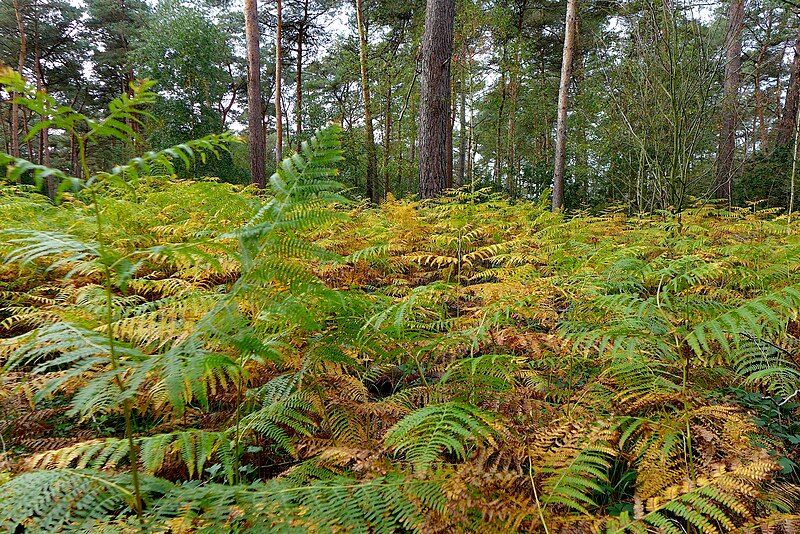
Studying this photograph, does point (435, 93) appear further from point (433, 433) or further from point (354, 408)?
point (433, 433)

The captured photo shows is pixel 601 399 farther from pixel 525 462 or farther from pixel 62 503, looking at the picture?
pixel 62 503

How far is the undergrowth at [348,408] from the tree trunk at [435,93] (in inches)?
180

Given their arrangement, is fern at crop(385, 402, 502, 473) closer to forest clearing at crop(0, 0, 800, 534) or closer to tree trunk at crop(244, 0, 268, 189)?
forest clearing at crop(0, 0, 800, 534)

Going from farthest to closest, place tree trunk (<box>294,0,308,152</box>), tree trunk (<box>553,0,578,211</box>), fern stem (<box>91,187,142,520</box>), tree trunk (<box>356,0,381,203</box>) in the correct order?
tree trunk (<box>294,0,308,152</box>)
tree trunk (<box>356,0,381,203</box>)
tree trunk (<box>553,0,578,211</box>)
fern stem (<box>91,187,142,520</box>)

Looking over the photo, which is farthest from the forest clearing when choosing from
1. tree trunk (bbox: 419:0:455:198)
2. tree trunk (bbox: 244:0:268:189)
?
tree trunk (bbox: 244:0:268:189)

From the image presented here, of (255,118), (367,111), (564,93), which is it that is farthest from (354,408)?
(367,111)

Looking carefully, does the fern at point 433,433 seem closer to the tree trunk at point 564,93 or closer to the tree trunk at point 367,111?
the tree trunk at point 564,93

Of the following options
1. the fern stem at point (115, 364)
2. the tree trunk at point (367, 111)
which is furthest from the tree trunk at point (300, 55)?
the fern stem at point (115, 364)

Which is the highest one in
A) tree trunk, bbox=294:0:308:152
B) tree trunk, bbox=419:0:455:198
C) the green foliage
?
tree trunk, bbox=294:0:308:152

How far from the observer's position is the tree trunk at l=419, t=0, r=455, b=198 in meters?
6.53

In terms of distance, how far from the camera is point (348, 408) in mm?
1718

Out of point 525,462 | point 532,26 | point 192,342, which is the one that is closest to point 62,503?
point 192,342

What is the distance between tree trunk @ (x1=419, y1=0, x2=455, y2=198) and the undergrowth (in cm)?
458

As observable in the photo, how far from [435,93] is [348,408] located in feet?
20.0
